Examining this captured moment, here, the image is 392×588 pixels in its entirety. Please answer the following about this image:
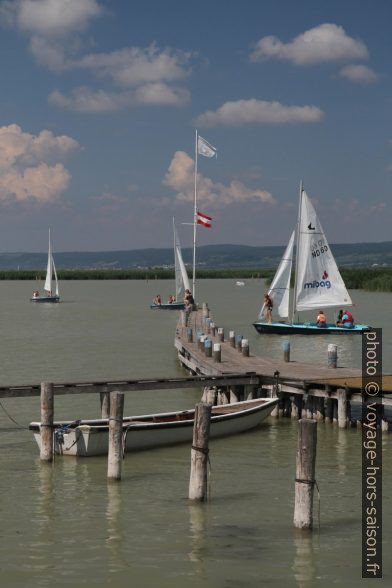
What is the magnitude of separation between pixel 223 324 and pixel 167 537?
173 feet

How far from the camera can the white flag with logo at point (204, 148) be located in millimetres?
67062

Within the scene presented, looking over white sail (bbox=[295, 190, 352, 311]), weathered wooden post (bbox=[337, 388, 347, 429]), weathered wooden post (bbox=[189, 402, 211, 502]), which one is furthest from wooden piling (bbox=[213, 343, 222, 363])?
white sail (bbox=[295, 190, 352, 311])

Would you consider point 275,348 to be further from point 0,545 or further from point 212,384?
point 0,545

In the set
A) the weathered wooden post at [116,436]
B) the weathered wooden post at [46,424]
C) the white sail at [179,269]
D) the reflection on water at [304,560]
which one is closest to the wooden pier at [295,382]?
the weathered wooden post at [46,424]

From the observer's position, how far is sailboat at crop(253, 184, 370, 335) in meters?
54.9

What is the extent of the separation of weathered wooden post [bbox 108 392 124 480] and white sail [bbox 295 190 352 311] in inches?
1425

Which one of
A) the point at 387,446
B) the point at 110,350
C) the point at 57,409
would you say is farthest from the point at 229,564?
the point at 110,350

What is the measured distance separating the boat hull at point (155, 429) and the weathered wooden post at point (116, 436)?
1990mm

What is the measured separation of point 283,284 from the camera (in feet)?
185

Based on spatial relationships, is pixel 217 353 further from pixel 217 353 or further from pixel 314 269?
pixel 314 269

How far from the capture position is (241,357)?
35125 mm

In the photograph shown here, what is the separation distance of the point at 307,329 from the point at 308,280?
3464 mm

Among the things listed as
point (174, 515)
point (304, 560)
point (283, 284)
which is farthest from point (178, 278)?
point (304, 560)

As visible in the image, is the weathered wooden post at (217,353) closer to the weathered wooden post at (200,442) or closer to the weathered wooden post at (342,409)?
the weathered wooden post at (342,409)
